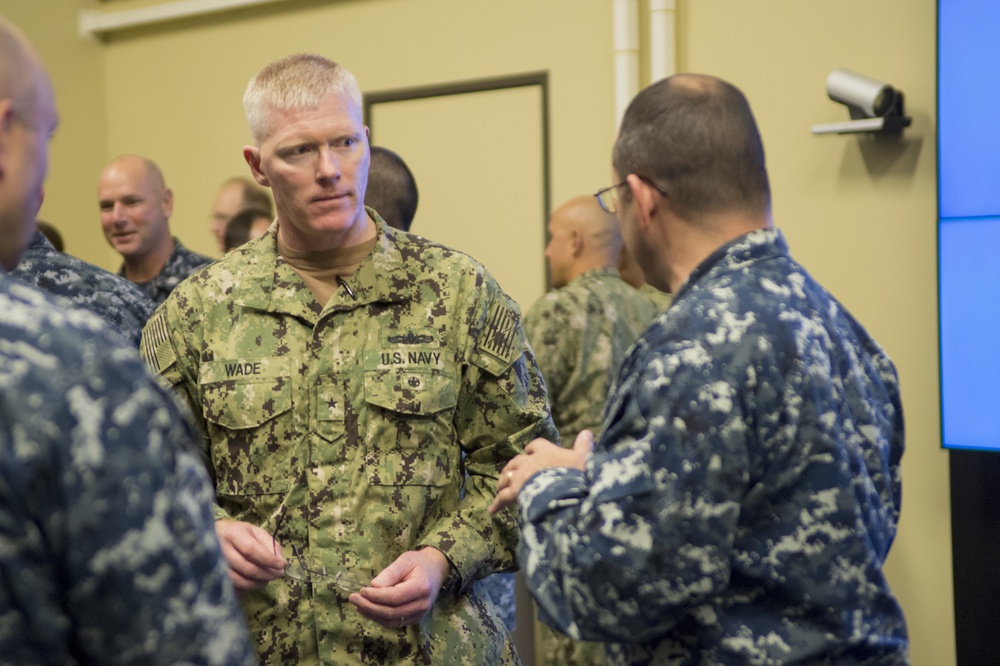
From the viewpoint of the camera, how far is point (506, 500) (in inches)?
61.6

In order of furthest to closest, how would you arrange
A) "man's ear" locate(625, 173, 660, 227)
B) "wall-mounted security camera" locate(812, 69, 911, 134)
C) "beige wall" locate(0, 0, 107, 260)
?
"beige wall" locate(0, 0, 107, 260), "wall-mounted security camera" locate(812, 69, 911, 134), "man's ear" locate(625, 173, 660, 227)

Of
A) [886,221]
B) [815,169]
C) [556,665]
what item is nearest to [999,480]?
[886,221]

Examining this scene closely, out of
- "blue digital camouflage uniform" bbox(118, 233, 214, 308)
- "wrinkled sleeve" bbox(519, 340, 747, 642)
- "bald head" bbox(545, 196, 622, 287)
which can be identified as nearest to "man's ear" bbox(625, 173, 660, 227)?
"wrinkled sleeve" bbox(519, 340, 747, 642)

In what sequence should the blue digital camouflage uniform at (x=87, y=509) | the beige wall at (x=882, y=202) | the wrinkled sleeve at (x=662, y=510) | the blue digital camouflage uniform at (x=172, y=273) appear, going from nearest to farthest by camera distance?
the blue digital camouflage uniform at (x=87, y=509) < the wrinkled sleeve at (x=662, y=510) < the beige wall at (x=882, y=202) < the blue digital camouflage uniform at (x=172, y=273)

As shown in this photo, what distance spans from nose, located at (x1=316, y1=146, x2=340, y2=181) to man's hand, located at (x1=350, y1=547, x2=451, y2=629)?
25.3 inches

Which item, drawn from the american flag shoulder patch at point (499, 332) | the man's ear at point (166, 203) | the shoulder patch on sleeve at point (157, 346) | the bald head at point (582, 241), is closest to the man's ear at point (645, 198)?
the american flag shoulder patch at point (499, 332)

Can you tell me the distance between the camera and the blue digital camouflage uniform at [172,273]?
13.9 feet

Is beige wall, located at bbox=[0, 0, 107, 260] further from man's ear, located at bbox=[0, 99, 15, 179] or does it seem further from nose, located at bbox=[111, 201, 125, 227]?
man's ear, located at bbox=[0, 99, 15, 179]

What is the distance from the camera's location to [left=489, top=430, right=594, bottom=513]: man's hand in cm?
150

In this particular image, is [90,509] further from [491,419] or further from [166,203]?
[166,203]

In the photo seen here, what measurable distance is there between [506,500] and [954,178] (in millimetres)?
2837

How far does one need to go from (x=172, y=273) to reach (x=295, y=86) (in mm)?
2521

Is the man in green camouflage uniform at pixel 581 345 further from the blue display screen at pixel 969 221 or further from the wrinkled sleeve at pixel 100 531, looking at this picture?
the wrinkled sleeve at pixel 100 531

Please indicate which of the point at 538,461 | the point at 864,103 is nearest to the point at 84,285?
the point at 538,461
